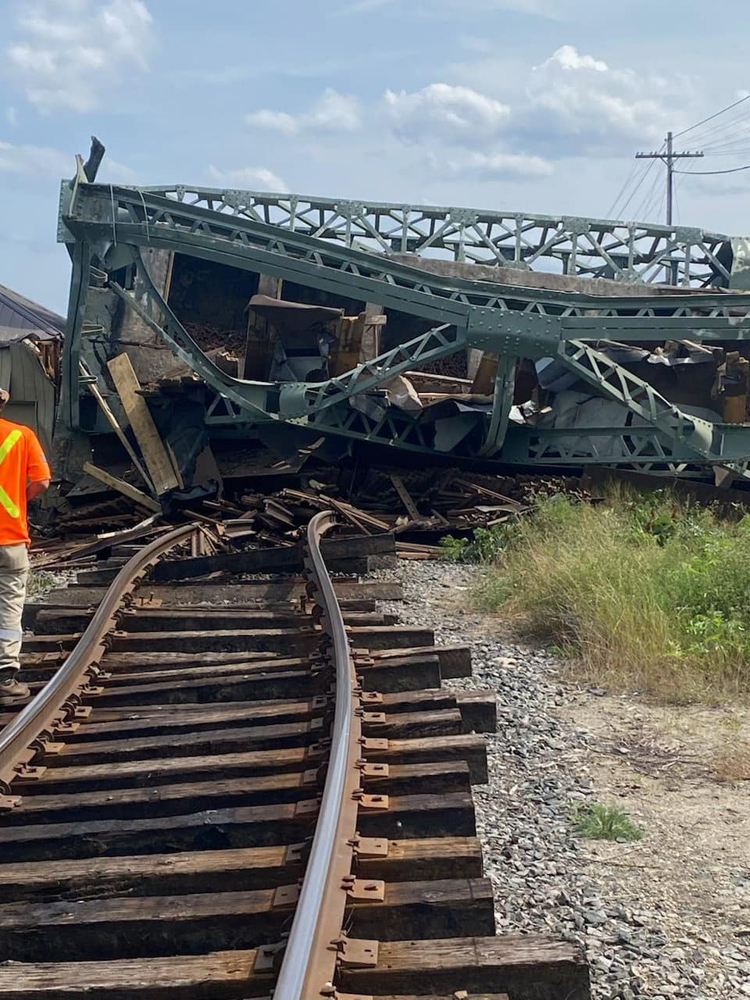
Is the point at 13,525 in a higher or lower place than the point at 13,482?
lower

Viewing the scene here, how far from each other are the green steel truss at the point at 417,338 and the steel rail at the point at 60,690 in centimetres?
710

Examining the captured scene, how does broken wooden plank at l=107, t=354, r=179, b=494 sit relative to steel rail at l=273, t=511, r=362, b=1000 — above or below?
above

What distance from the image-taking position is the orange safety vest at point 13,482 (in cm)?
614

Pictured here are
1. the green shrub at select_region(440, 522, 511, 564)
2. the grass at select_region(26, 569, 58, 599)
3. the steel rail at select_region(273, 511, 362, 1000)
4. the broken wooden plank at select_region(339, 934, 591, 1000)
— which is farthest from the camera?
the green shrub at select_region(440, 522, 511, 564)

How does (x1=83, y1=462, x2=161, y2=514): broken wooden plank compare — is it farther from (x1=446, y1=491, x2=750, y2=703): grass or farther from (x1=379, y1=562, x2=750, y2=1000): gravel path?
(x1=379, y1=562, x2=750, y2=1000): gravel path

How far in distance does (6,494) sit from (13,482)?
0.30ft

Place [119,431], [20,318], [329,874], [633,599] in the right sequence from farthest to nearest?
[20,318] < [119,431] < [633,599] < [329,874]

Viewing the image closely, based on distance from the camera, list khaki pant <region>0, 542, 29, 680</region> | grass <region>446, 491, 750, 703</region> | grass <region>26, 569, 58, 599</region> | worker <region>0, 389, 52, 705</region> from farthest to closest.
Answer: grass <region>26, 569, 58, 599</region>
grass <region>446, 491, 750, 703</region>
worker <region>0, 389, 52, 705</region>
khaki pant <region>0, 542, 29, 680</region>

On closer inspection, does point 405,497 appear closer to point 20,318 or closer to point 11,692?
point 11,692

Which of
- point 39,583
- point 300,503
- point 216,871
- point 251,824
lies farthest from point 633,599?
point 300,503

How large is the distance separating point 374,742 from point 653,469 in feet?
40.4

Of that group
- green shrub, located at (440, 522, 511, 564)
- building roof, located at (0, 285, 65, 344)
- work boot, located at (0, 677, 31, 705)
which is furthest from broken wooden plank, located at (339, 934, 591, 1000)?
building roof, located at (0, 285, 65, 344)

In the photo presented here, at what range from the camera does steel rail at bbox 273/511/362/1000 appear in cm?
257

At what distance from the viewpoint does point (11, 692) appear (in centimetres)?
564
